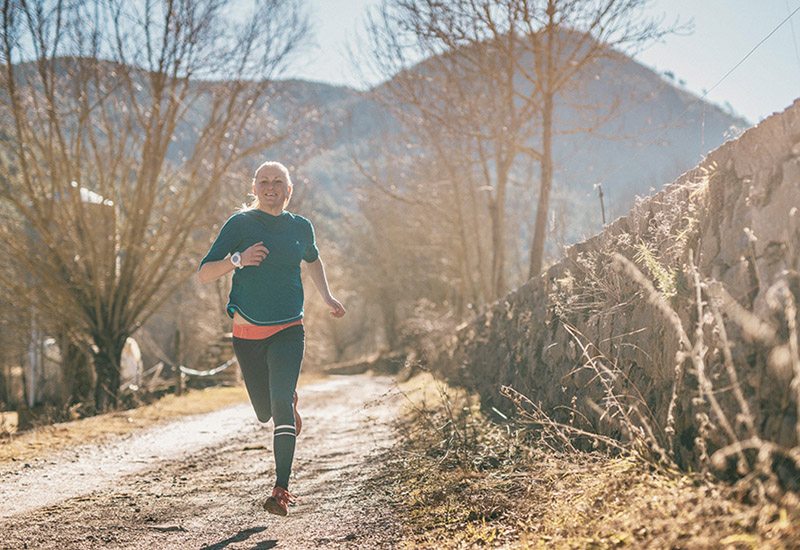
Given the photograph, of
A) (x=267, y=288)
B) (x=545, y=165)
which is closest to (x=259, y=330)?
(x=267, y=288)

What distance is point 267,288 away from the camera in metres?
5.14

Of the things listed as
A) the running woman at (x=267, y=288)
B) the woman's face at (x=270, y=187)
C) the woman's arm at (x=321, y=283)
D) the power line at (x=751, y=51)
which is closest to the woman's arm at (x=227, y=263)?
the running woman at (x=267, y=288)

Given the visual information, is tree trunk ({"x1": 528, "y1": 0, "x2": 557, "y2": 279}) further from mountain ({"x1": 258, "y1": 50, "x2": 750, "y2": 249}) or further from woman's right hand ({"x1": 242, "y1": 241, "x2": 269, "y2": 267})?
woman's right hand ({"x1": 242, "y1": 241, "x2": 269, "y2": 267})

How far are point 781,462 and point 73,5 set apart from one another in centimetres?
1170

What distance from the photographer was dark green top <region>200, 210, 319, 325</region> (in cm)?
514

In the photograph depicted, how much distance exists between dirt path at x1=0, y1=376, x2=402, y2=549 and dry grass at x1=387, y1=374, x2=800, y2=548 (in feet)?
1.01

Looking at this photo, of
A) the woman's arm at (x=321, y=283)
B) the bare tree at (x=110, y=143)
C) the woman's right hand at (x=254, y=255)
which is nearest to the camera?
the woman's right hand at (x=254, y=255)

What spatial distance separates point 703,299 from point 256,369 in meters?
2.71

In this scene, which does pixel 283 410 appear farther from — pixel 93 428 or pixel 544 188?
pixel 544 188

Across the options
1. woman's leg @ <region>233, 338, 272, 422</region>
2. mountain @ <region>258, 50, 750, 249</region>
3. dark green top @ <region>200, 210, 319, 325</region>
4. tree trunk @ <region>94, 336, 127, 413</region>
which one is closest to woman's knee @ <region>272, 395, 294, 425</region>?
woman's leg @ <region>233, 338, 272, 422</region>

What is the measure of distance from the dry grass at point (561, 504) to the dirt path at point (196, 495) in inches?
12.2

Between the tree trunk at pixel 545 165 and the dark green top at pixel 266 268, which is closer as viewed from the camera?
the dark green top at pixel 266 268

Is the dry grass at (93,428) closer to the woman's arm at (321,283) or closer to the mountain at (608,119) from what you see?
the woman's arm at (321,283)

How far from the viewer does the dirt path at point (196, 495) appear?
13.4 ft
